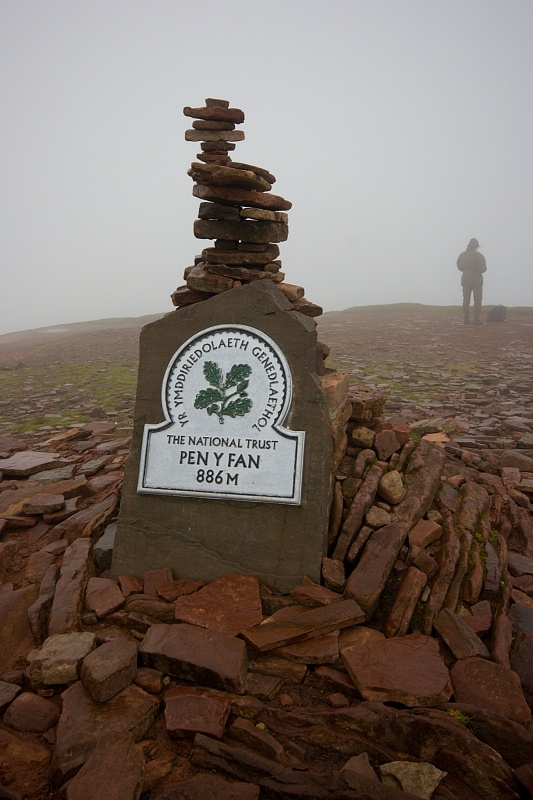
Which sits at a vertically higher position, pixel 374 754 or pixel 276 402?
pixel 276 402

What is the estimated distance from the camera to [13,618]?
4637 millimetres

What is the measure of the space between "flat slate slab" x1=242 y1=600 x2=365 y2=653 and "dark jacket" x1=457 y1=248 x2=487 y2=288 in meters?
26.3

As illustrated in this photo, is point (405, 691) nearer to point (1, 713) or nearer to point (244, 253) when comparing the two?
point (1, 713)

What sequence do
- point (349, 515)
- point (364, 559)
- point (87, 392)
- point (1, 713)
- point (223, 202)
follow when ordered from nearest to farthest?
1. point (1, 713)
2. point (364, 559)
3. point (349, 515)
4. point (223, 202)
5. point (87, 392)

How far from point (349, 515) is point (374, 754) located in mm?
2211

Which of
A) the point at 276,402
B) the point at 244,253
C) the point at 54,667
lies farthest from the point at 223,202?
the point at 54,667

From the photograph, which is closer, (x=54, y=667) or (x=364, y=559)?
(x=54, y=667)

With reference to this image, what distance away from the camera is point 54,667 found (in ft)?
12.7

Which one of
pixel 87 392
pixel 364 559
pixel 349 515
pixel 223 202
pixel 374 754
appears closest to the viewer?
pixel 374 754

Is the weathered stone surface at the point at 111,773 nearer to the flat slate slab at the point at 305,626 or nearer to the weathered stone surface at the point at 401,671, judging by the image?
the flat slate slab at the point at 305,626

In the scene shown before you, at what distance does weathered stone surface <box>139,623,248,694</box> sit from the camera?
3.81m

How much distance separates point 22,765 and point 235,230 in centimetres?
502

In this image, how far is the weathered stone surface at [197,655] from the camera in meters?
3.81

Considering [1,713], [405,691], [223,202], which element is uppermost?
[223,202]
